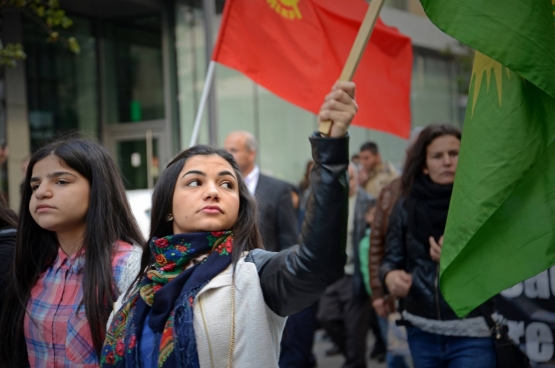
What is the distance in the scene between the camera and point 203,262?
2.68 metres

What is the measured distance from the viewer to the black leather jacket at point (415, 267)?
4.35 metres

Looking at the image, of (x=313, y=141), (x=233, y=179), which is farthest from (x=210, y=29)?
(x=313, y=141)

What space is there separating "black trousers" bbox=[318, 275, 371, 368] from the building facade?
7243 mm

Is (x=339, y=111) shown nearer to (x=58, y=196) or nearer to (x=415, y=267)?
(x=58, y=196)

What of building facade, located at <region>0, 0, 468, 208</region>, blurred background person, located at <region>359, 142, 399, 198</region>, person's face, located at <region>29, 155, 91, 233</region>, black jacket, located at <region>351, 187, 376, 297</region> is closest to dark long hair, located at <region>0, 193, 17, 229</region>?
person's face, located at <region>29, 155, 91, 233</region>

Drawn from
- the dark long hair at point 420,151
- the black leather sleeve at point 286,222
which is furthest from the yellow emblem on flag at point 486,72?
the black leather sleeve at point 286,222

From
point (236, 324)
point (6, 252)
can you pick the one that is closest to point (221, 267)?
point (236, 324)

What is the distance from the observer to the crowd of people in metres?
2.40

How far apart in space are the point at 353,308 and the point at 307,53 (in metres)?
3.24

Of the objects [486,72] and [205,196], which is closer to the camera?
[205,196]

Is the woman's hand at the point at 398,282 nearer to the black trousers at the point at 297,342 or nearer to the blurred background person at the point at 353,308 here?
the black trousers at the point at 297,342

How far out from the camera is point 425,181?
471 centimetres

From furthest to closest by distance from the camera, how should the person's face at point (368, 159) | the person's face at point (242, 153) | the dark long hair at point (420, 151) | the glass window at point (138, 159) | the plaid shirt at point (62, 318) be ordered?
the glass window at point (138, 159) → the person's face at point (368, 159) → the person's face at point (242, 153) → the dark long hair at point (420, 151) → the plaid shirt at point (62, 318)

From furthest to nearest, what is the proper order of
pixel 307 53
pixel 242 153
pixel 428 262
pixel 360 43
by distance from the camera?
pixel 242 153 < pixel 307 53 < pixel 428 262 < pixel 360 43
